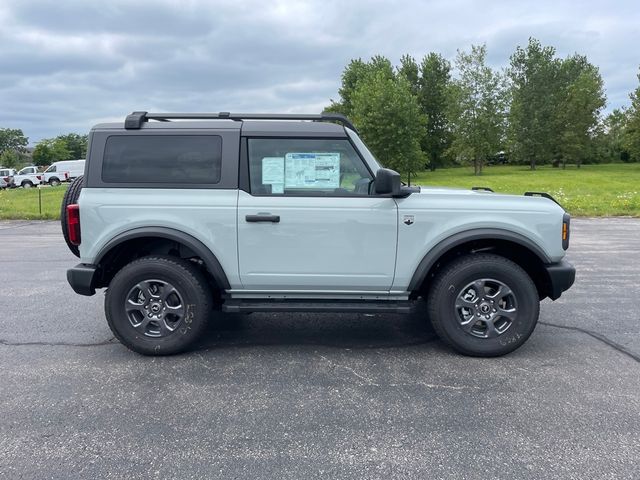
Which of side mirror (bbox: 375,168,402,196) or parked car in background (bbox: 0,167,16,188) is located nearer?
side mirror (bbox: 375,168,402,196)

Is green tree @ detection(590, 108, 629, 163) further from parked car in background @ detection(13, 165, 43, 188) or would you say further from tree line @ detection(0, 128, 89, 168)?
tree line @ detection(0, 128, 89, 168)

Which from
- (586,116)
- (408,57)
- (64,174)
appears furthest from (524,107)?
(64,174)

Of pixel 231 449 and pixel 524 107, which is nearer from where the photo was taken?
pixel 231 449

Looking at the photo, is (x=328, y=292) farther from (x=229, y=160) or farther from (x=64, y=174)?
(x=64, y=174)

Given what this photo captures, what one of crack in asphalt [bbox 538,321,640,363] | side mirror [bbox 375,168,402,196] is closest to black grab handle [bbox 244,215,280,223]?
side mirror [bbox 375,168,402,196]

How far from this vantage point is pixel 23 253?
9.22 m

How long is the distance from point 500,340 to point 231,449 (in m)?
2.37

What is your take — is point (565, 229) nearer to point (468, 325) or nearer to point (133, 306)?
point (468, 325)

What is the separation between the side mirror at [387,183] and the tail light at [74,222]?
2.44 meters

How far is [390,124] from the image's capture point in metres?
37.4

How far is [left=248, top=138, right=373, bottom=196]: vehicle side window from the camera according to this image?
13.3 ft

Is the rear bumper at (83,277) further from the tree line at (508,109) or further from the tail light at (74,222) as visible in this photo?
the tree line at (508,109)

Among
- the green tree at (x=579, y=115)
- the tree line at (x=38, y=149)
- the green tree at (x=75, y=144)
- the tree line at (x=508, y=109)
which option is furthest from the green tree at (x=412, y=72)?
the green tree at (x=75, y=144)

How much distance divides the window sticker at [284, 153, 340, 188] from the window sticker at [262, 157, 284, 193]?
4cm
